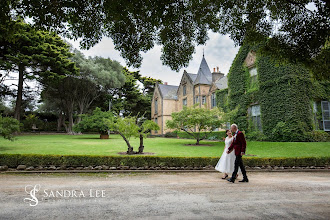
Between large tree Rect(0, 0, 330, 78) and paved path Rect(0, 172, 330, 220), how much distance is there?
4036 mm

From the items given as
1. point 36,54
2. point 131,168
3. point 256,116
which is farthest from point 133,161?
point 36,54

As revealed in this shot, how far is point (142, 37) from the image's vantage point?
6.45 metres

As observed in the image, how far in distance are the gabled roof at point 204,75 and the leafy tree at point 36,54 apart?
17954mm

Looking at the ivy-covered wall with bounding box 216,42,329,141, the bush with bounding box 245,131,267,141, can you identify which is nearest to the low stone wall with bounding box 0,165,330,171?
the ivy-covered wall with bounding box 216,42,329,141

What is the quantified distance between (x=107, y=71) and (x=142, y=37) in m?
29.6

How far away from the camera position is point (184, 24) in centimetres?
644

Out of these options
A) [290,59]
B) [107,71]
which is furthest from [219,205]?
[107,71]

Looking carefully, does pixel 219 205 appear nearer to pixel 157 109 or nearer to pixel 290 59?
pixel 290 59

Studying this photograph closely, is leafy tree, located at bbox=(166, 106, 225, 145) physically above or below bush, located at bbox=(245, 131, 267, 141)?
above

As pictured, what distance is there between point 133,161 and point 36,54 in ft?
71.2

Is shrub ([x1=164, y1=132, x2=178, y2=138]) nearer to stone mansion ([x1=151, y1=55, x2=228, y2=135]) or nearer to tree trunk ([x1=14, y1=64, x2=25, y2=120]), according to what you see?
stone mansion ([x1=151, y1=55, x2=228, y2=135])

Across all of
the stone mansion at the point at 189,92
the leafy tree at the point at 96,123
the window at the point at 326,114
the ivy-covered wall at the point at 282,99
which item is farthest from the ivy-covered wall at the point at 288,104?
the leafy tree at the point at 96,123

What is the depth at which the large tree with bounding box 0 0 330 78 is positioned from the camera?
17.4ft

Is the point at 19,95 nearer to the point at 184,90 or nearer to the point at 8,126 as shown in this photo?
the point at 8,126
